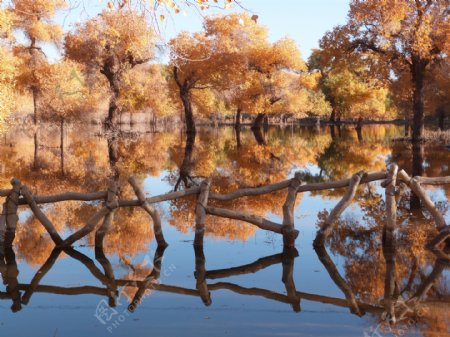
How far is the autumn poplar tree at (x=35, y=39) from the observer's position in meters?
42.8

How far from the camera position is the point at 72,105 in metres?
41.0

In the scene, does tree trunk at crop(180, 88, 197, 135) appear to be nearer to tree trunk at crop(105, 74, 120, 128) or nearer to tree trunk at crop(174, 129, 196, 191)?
tree trunk at crop(105, 74, 120, 128)

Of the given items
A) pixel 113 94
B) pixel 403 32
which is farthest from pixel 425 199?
pixel 113 94

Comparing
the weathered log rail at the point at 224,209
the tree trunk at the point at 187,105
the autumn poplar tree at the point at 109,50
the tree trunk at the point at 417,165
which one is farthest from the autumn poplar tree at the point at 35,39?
the weathered log rail at the point at 224,209

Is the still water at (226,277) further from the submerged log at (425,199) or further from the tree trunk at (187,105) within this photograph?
the tree trunk at (187,105)

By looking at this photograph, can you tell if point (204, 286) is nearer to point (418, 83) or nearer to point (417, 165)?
point (417, 165)

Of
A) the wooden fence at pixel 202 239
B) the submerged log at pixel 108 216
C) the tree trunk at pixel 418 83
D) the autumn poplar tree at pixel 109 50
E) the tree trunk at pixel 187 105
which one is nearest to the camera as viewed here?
the wooden fence at pixel 202 239

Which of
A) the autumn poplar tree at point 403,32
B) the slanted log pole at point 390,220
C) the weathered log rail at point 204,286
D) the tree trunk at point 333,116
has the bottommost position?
the weathered log rail at point 204,286

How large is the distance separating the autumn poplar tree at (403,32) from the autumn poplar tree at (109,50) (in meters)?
19.1

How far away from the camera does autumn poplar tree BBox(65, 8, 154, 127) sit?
144ft

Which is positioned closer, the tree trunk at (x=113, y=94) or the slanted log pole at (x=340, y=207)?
the slanted log pole at (x=340, y=207)

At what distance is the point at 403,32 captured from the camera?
95.6 feet

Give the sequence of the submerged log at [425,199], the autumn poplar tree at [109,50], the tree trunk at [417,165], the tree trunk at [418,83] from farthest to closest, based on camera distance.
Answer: the autumn poplar tree at [109,50]
the tree trunk at [418,83]
the tree trunk at [417,165]
the submerged log at [425,199]

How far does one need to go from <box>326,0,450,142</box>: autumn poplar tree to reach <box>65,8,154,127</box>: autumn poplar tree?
19051mm
